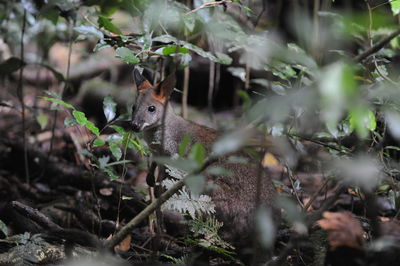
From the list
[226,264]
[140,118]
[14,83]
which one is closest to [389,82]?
[226,264]

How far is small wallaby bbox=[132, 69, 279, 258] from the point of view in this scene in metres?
3.77

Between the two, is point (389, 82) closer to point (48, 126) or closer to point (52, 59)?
point (48, 126)

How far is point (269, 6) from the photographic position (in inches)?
298

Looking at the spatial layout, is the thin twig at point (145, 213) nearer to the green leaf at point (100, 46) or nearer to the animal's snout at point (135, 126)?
the green leaf at point (100, 46)

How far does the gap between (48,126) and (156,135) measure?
8.09 feet

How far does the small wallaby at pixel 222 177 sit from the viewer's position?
3.77 metres

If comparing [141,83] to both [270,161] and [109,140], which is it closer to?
[109,140]

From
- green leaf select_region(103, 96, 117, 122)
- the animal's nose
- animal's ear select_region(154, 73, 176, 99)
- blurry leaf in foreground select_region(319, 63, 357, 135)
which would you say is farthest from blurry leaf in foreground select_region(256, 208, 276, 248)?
the animal's nose

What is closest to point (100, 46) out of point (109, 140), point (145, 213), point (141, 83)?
point (109, 140)

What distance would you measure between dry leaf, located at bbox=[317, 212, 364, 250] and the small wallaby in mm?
1106

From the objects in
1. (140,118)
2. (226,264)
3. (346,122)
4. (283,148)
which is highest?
(283,148)

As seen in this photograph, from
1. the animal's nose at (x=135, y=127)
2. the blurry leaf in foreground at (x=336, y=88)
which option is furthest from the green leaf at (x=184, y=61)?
the blurry leaf in foreground at (x=336, y=88)

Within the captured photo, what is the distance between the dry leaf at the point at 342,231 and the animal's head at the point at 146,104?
9.01 ft

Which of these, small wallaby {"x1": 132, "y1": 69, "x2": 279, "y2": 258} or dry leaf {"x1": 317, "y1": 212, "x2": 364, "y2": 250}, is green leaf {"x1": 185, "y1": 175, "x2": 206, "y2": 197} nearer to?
dry leaf {"x1": 317, "y1": 212, "x2": 364, "y2": 250}
